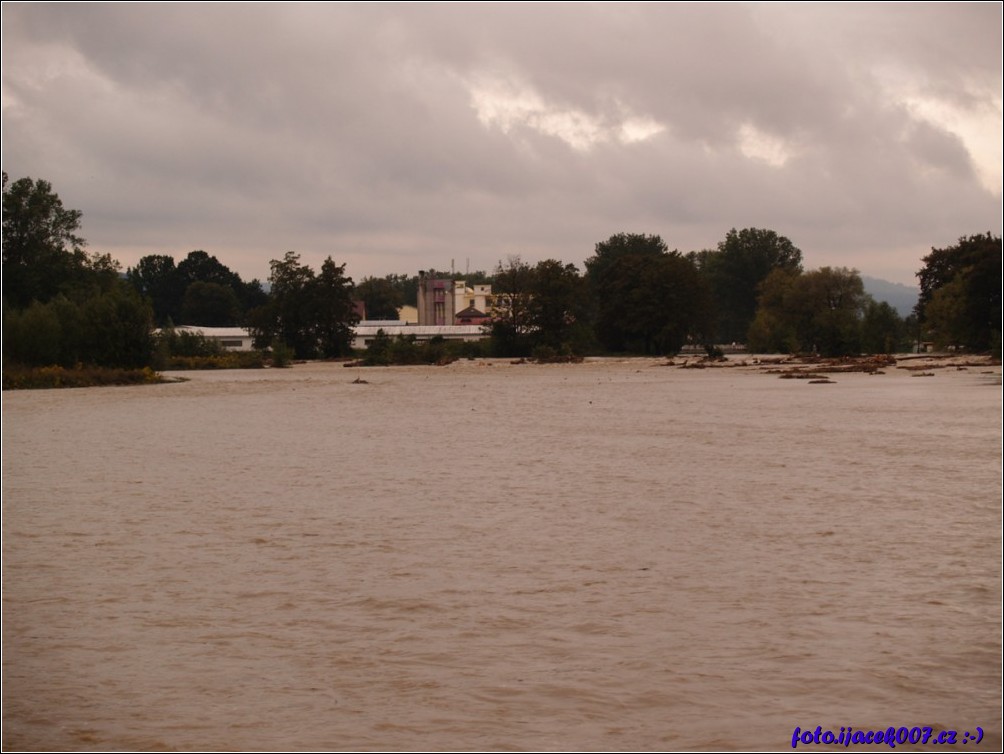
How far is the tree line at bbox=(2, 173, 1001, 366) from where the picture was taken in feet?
193

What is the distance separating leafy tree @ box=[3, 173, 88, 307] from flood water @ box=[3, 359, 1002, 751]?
67.4 metres

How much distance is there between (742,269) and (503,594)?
491 feet

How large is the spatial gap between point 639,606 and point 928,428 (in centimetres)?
1762

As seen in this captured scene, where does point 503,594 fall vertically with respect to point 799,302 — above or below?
below

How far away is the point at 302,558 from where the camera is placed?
484 inches

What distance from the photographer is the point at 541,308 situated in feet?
319

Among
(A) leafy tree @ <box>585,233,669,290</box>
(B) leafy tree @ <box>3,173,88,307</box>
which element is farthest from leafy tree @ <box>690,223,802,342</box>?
(B) leafy tree @ <box>3,173,88,307</box>

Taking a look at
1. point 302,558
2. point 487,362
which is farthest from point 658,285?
point 302,558

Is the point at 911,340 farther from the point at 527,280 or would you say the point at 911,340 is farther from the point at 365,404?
the point at 365,404

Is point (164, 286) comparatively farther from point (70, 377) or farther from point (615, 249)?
point (70, 377)

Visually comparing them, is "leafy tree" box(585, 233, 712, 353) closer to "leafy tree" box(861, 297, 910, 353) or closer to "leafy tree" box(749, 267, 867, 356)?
"leafy tree" box(749, 267, 867, 356)

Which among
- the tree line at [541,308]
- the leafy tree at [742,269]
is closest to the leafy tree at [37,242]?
the tree line at [541,308]

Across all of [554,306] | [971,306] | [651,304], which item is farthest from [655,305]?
[971,306]

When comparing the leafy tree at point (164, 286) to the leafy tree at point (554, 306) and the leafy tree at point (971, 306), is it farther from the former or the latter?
the leafy tree at point (971, 306)
